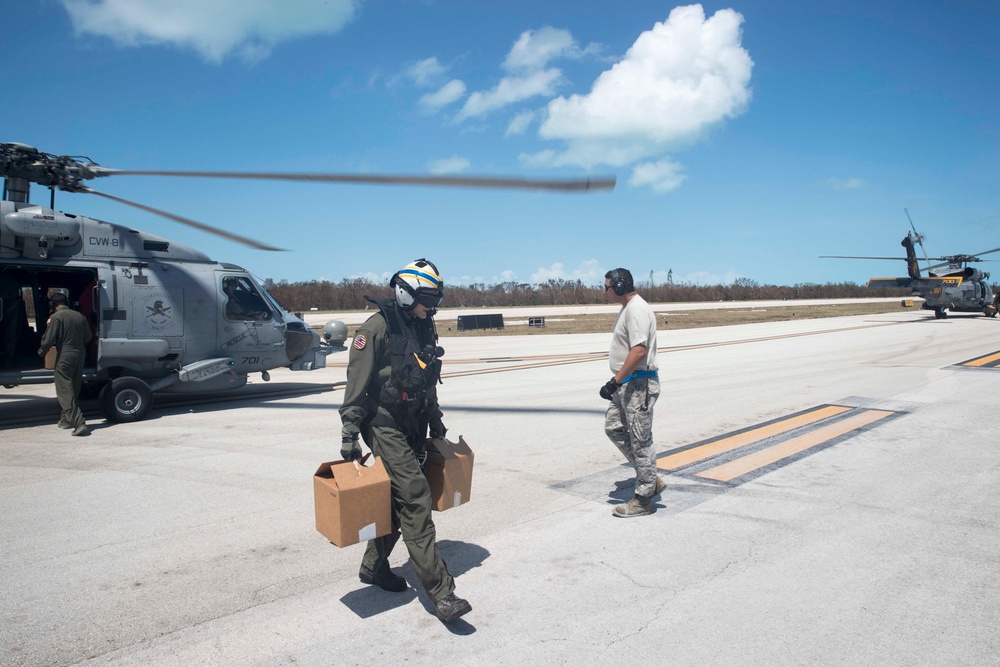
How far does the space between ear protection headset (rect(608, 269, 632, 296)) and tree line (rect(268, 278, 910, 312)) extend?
57792mm

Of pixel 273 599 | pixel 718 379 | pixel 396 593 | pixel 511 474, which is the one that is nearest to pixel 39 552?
pixel 273 599

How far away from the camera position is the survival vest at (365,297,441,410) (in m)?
3.97

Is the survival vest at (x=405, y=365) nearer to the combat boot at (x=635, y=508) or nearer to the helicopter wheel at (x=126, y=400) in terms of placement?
the combat boot at (x=635, y=508)

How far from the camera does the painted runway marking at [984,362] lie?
15312 millimetres

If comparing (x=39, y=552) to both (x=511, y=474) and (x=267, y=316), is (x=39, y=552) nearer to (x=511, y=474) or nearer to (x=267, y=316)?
(x=511, y=474)

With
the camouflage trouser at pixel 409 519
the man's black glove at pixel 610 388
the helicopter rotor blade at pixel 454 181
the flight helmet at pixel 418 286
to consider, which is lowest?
the camouflage trouser at pixel 409 519

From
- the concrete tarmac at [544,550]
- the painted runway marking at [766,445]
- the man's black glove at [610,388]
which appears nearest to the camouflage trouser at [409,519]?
the concrete tarmac at [544,550]

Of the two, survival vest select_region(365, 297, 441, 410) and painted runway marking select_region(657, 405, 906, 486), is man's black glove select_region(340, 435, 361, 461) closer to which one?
survival vest select_region(365, 297, 441, 410)

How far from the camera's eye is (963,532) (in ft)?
16.1

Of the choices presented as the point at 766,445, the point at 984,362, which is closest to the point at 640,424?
the point at 766,445

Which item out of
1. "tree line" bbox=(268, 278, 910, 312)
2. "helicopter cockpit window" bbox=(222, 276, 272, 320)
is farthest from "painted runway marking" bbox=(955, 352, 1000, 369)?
"tree line" bbox=(268, 278, 910, 312)

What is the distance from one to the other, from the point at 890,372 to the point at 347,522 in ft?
47.5

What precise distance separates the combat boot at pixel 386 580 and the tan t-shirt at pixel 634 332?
2.48 meters

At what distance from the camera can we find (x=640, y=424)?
211 inches
